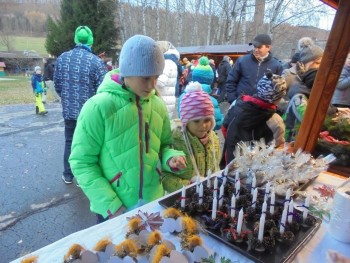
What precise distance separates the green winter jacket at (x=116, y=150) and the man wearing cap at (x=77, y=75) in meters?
1.97

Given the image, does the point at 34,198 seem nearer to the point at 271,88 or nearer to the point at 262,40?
the point at 271,88

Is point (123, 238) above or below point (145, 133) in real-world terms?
below

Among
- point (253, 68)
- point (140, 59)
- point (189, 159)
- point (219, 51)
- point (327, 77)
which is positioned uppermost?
point (140, 59)

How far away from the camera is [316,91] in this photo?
202cm

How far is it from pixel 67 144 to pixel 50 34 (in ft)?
67.1

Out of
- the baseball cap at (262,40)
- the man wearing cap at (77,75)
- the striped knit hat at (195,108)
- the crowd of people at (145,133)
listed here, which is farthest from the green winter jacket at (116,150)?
the baseball cap at (262,40)

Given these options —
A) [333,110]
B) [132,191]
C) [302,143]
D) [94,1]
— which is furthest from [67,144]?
[94,1]

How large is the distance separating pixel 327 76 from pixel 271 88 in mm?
367

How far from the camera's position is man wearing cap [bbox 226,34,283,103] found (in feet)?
13.2

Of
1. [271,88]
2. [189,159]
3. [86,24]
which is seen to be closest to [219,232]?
[189,159]

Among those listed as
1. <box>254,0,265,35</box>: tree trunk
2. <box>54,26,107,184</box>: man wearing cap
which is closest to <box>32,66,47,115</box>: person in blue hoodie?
<box>54,26,107,184</box>: man wearing cap

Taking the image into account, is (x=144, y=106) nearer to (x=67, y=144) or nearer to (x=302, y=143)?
(x=302, y=143)

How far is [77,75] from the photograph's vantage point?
3.38 meters

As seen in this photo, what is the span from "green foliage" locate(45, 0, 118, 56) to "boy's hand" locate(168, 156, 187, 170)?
1974cm
